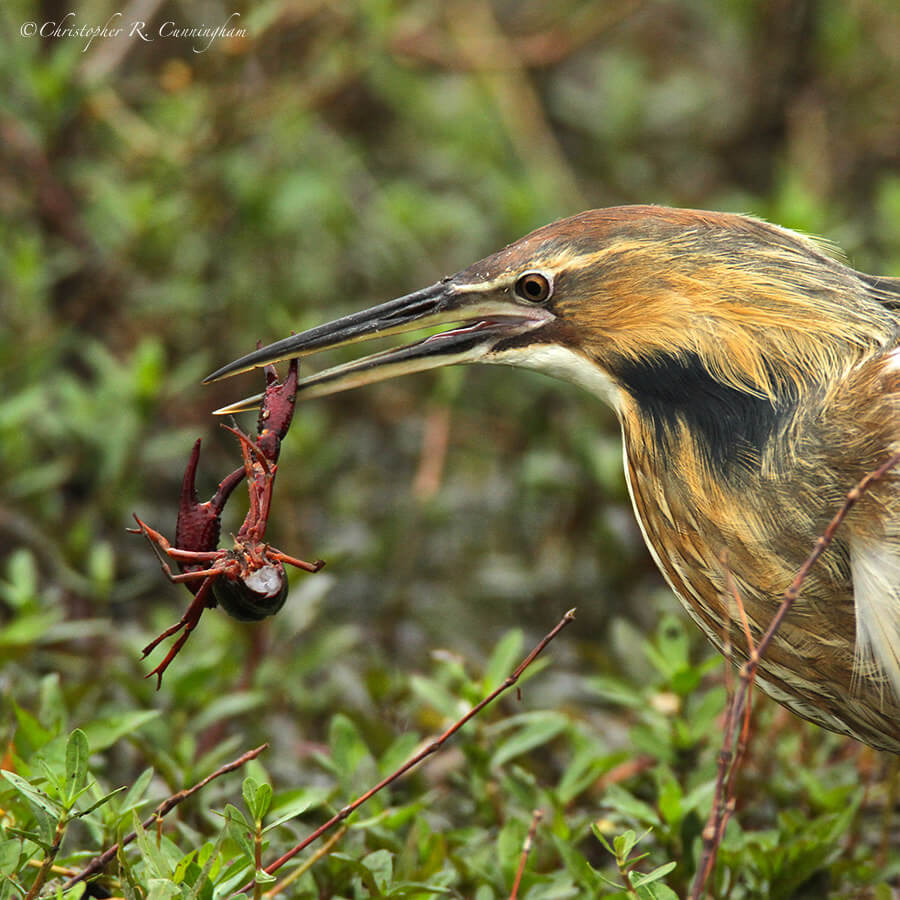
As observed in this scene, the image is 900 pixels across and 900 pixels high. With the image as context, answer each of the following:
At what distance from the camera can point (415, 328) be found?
228 cm

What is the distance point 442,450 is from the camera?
3.70 metres

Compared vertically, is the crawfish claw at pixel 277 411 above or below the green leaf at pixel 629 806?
above

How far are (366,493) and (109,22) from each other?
1599mm

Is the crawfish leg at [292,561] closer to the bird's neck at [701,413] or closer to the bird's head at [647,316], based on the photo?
the bird's head at [647,316]

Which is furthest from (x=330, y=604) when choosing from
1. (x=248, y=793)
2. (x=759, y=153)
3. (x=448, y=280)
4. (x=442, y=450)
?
(x=759, y=153)

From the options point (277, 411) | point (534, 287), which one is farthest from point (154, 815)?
→ point (534, 287)

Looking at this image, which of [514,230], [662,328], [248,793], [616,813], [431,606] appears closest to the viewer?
[248,793]

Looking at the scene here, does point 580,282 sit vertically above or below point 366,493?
above

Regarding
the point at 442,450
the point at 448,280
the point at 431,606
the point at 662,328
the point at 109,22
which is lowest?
the point at 431,606

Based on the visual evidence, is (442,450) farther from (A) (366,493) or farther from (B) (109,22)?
(B) (109,22)

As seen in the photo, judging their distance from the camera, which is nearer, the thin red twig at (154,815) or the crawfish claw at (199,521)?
the thin red twig at (154,815)

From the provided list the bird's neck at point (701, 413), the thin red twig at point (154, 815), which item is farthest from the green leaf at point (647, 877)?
the bird's neck at point (701, 413)

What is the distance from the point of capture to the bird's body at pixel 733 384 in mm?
2012

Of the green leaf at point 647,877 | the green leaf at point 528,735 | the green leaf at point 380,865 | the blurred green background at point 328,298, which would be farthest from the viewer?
the blurred green background at point 328,298
